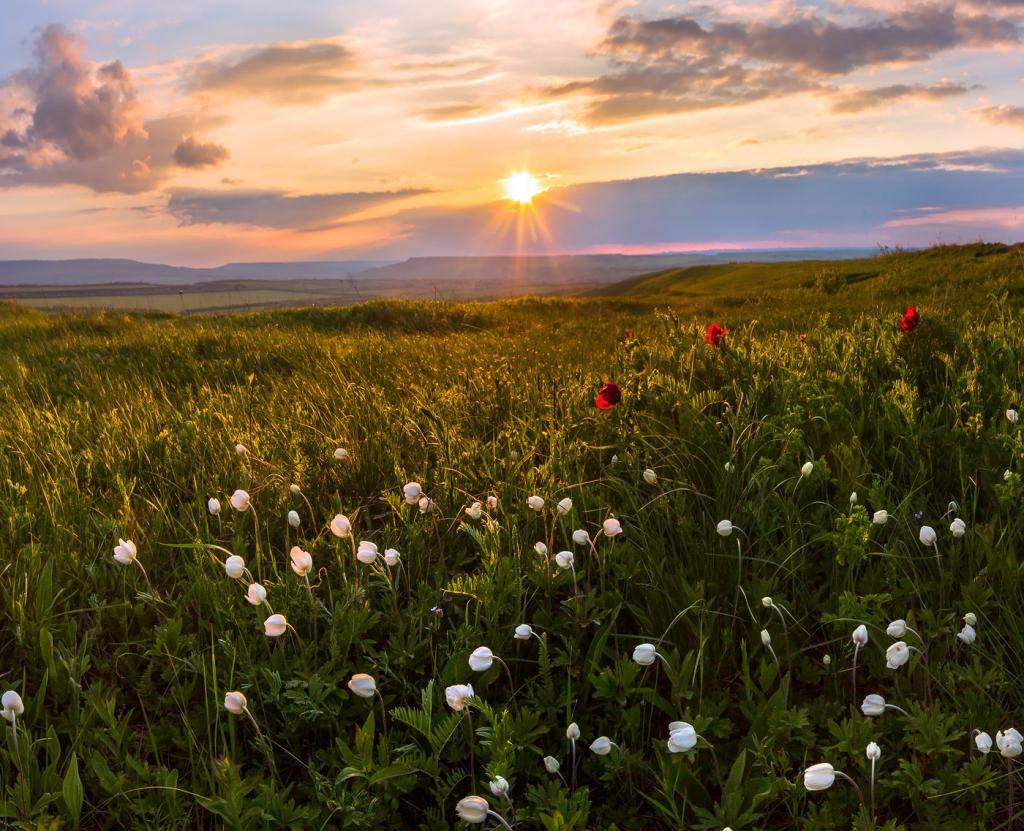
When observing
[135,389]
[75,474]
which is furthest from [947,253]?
[75,474]

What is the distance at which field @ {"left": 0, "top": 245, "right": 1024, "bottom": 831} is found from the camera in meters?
2.19

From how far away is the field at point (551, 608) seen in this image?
219 cm

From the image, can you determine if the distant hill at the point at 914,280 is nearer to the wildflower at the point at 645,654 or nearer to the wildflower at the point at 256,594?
the wildflower at the point at 645,654

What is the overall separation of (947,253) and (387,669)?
23558 mm

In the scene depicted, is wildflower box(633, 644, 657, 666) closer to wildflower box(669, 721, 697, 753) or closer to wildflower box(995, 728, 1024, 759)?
wildflower box(669, 721, 697, 753)

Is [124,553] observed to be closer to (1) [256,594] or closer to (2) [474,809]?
(1) [256,594]

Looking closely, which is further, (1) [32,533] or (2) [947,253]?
(2) [947,253]

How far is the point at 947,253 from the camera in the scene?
21078mm

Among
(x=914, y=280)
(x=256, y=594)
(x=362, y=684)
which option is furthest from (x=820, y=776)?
(x=914, y=280)

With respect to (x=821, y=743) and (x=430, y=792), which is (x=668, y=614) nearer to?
(x=821, y=743)

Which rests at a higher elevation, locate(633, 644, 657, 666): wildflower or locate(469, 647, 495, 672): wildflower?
locate(469, 647, 495, 672): wildflower

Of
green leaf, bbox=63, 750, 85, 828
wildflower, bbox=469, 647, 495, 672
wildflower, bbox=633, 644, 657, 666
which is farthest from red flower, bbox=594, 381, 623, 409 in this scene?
green leaf, bbox=63, 750, 85, 828

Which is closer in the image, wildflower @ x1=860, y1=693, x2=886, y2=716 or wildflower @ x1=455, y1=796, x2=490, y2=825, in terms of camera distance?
wildflower @ x1=455, y1=796, x2=490, y2=825

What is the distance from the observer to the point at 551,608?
2873 mm
